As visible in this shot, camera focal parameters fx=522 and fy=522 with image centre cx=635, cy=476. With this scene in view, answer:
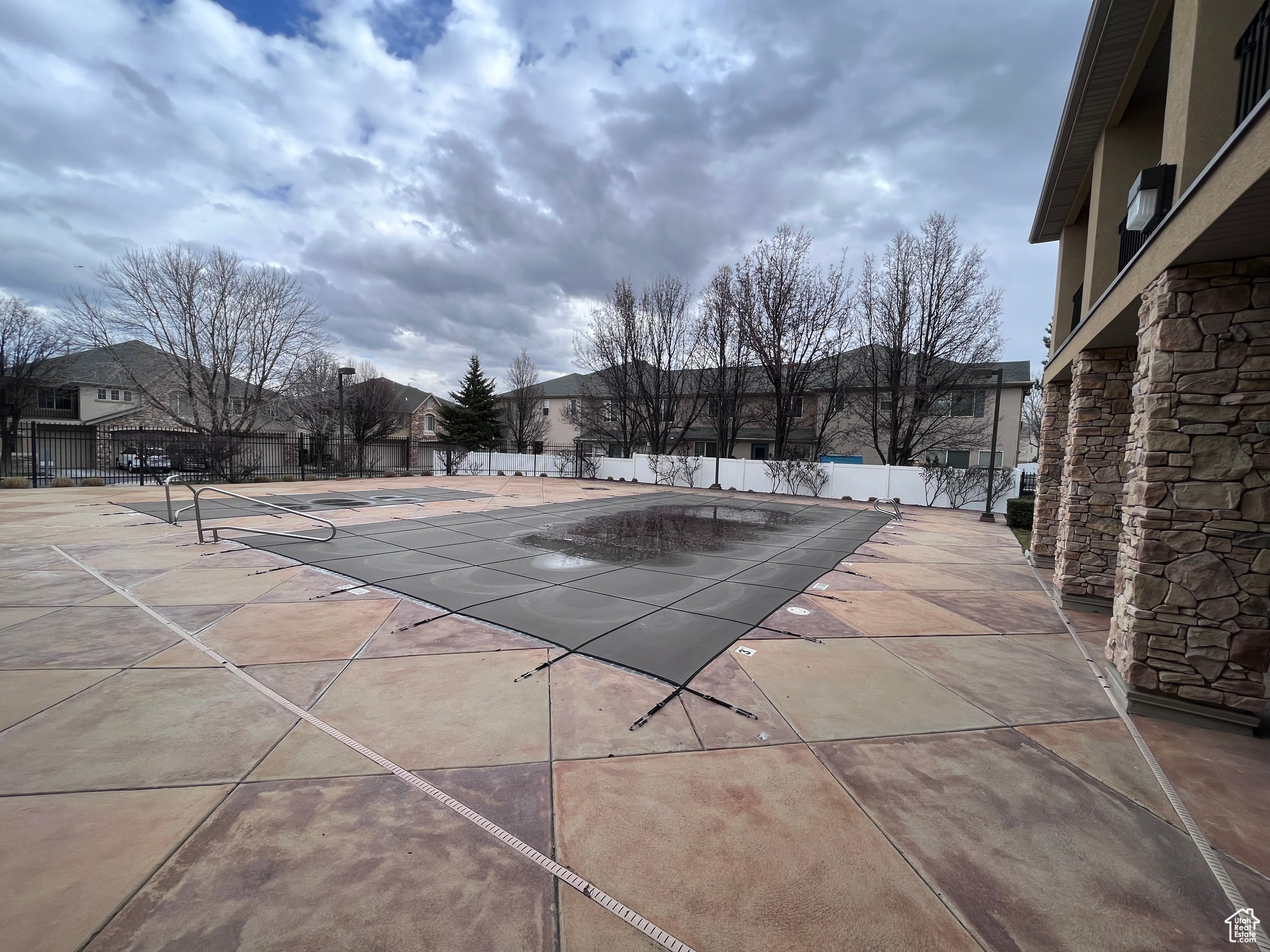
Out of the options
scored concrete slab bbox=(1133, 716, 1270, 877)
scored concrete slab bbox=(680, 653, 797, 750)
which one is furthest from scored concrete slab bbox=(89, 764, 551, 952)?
scored concrete slab bbox=(1133, 716, 1270, 877)

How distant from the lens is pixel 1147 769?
3152 mm

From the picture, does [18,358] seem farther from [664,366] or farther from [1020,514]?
[1020,514]

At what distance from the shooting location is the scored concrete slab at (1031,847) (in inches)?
80.7

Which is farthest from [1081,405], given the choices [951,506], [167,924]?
[951,506]

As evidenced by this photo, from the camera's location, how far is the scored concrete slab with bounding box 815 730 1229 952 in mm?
2051

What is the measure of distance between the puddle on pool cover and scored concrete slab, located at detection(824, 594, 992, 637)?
317 centimetres

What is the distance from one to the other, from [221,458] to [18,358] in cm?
1122

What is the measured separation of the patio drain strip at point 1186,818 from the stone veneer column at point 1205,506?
→ 36 centimetres

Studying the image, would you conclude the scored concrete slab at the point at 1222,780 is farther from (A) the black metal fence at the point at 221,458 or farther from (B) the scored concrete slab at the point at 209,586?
(A) the black metal fence at the point at 221,458

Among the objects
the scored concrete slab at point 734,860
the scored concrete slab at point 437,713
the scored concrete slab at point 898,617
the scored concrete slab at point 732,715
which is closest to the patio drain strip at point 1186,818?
the scored concrete slab at point 898,617

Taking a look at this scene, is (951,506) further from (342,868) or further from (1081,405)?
(342,868)

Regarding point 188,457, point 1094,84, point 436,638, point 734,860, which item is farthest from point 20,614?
point 188,457

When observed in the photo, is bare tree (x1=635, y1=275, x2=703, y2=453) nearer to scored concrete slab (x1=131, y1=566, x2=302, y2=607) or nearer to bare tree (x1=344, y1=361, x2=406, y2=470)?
bare tree (x1=344, y1=361, x2=406, y2=470)

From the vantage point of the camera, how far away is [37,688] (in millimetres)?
3680
